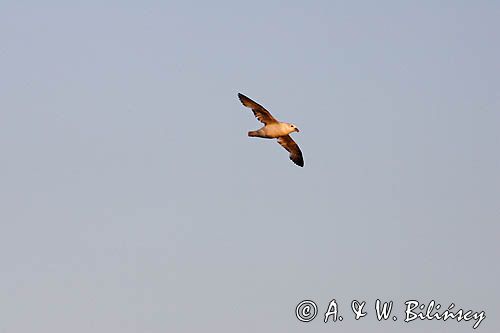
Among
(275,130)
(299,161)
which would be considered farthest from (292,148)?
(275,130)

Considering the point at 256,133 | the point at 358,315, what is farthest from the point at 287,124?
the point at 358,315

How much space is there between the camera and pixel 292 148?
94938 mm

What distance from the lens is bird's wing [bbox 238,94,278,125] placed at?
9144 cm

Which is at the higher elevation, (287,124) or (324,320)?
(287,124)

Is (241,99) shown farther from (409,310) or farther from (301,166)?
(409,310)

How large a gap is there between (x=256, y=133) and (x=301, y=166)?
4389 mm

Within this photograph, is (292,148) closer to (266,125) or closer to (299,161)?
(299,161)

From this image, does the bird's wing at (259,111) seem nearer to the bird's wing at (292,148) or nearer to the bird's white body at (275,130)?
the bird's white body at (275,130)

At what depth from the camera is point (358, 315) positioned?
91312 millimetres

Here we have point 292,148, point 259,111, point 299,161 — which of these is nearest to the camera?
point 259,111

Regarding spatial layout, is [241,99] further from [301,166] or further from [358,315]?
[358,315]

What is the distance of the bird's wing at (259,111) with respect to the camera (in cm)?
9144

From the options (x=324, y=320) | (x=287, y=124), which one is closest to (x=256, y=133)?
(x=287, y=124)

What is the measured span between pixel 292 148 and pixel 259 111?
4049mm
